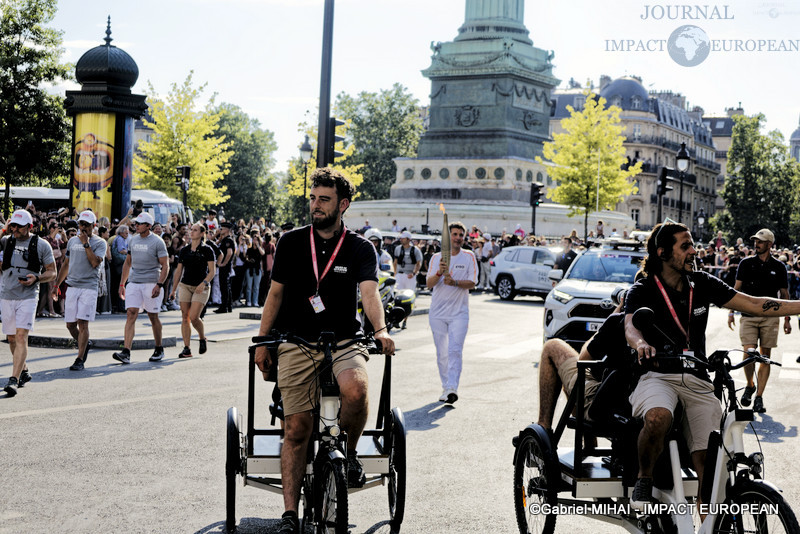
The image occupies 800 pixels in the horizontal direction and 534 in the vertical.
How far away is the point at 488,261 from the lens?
36000 mm

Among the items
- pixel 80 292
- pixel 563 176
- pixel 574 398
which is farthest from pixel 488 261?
pixel 574 398

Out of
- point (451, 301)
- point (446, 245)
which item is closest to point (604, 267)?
point (451, 301)

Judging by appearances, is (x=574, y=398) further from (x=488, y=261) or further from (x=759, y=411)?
(x=488, y=261)

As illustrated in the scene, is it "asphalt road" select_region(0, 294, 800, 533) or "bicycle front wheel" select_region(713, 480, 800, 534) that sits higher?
"bicycle front wheel" select_region(713, 480, 800, 534)

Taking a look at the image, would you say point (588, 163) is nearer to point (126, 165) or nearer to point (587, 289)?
point (126, 165)

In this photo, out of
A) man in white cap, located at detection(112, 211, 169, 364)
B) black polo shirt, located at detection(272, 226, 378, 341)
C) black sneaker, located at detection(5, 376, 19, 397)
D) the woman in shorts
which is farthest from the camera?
the woman in shorts

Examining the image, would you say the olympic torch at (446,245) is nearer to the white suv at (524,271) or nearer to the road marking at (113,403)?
the road marking at (113,403)

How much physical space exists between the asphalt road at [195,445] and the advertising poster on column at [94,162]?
10.3 m

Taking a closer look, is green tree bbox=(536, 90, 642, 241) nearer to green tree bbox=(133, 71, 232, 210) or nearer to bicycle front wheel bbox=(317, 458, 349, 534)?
green tree bbox=(133, 71, 232, 210)

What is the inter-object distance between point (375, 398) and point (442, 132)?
46747mm

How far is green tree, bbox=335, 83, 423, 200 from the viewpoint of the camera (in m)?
92.1

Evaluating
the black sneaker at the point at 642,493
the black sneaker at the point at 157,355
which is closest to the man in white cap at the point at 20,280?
the black sneaker at the point at 157,355

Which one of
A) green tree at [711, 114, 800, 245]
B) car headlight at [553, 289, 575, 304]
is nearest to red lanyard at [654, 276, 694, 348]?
car headlight at [553, 289, 575, 304]

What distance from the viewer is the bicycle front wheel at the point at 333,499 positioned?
14.9 feet
